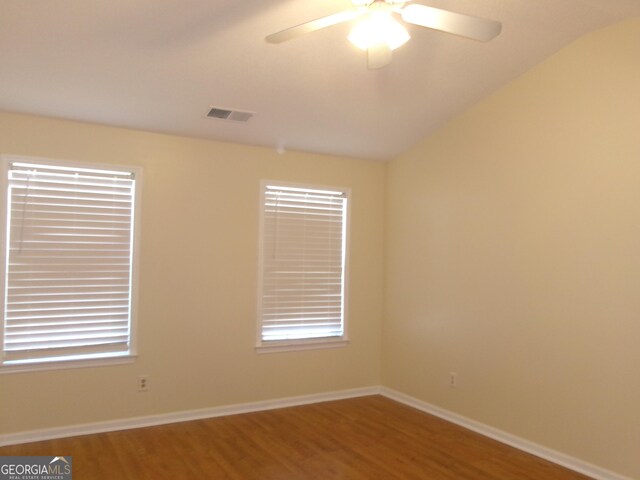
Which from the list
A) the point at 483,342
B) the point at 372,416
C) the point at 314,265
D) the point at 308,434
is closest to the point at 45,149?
the point at 314,265

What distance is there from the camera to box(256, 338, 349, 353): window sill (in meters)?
4.75

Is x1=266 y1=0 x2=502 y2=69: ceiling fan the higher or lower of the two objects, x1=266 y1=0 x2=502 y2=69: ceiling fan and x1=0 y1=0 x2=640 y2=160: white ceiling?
the lower

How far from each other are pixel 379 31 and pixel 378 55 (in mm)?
147

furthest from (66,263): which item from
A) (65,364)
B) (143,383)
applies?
(143,383)

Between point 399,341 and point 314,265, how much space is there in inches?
44.8

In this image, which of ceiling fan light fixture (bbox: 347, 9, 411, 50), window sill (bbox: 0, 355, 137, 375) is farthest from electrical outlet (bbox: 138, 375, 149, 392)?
ceiling fan light fixture (bbox: 347, 9, 411, 50)

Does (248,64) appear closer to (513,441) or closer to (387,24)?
(387,24)

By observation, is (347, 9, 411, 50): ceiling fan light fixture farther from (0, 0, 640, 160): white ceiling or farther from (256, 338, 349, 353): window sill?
(256, 338, 349, 353): window sill

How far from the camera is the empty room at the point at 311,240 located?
10.7ft

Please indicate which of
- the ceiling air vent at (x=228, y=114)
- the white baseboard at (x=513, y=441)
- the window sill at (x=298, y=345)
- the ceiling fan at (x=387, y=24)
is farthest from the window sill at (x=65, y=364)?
the ceiling fan at (x=387, y=24)

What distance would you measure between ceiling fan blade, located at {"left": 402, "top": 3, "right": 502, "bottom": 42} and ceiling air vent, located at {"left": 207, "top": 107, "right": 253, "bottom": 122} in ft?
6.51

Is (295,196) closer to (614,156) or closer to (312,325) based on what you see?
(312,325)

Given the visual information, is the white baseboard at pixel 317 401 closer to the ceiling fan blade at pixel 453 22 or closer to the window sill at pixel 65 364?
the window sill at pixel 65 364

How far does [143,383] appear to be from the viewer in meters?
4.20
